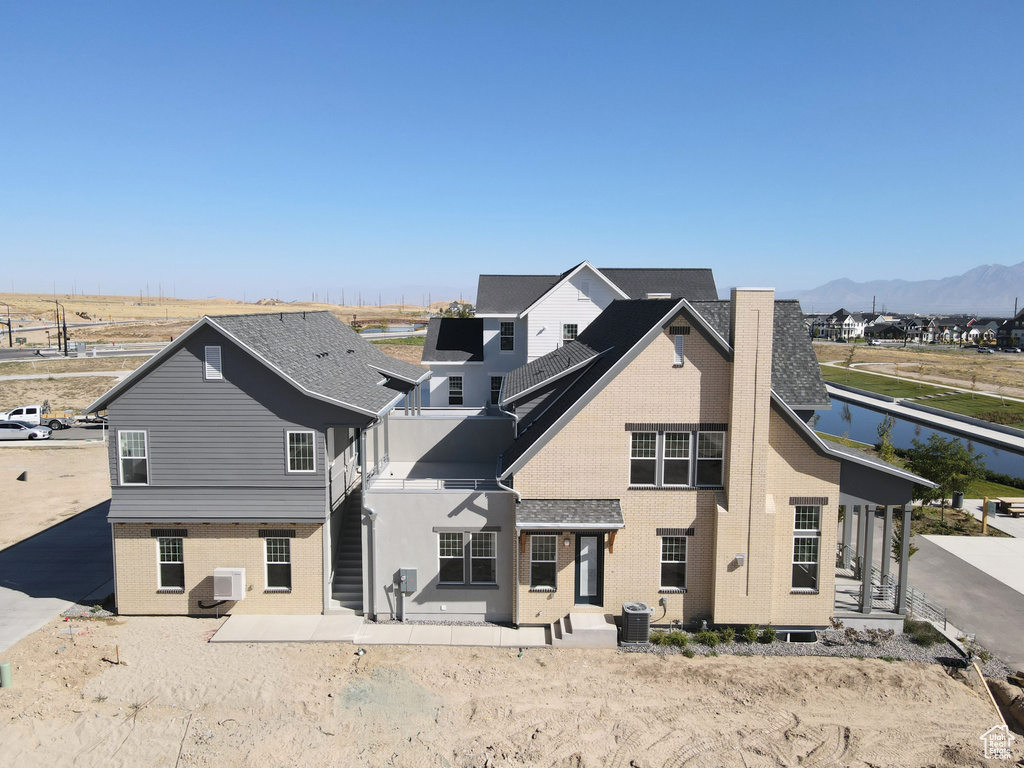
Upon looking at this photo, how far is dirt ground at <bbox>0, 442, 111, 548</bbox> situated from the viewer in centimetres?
2650

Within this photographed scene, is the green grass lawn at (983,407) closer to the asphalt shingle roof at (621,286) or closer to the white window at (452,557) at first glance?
the asphalt shingle roof at (621,286)

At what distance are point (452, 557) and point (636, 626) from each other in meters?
5.17

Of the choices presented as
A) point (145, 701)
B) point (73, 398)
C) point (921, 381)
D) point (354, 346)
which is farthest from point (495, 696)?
point (921, 381)

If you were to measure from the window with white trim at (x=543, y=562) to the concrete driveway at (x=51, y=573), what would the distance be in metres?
12.7

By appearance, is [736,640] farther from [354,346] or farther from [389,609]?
[354,346]

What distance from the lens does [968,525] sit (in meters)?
27.3


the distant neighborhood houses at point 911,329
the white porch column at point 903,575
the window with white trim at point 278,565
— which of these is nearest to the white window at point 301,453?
the window with white trim at point 278,565

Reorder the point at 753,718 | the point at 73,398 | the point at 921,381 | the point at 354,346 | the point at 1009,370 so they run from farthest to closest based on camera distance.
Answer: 1. the point at 1009,370
2. the point at 921,381
3. the point at 73,398
4. the point at 354,346
5. the point at 753,718

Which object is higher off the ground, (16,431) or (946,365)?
(946,365)

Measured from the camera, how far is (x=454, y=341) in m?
41.5

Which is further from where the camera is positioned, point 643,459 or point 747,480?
point 643,459

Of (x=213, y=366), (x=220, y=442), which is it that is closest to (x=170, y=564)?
(x=220, y=442)

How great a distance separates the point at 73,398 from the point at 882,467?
60916 mm

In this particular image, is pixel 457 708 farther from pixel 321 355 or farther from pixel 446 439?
pixel 446 439
